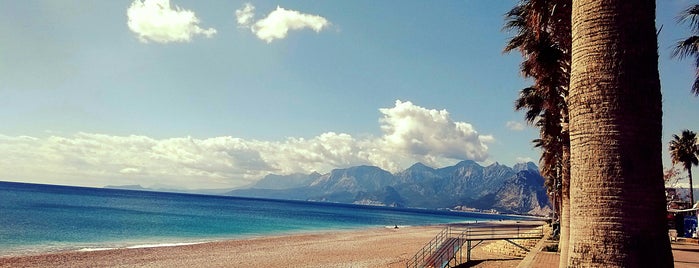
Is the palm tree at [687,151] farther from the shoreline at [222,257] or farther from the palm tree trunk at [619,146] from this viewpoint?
the palm tree trunk at [619,146]

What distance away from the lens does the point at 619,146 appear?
12.6ft

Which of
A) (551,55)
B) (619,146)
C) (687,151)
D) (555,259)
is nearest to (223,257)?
(555,259)

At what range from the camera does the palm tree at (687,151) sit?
106ft

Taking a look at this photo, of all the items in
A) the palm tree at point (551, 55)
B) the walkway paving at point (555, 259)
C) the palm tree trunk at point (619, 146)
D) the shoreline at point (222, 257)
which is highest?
the palm tree at point (551, 55)

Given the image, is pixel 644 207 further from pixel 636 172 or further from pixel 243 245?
pixel 243 245

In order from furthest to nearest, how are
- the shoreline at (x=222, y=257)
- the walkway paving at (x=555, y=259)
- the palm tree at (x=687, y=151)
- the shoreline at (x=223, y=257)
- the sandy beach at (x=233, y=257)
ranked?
the palm tree at (x=687, y=151), the shoreline at (x=222, y=257), the shoreline at (x=223, y=257), the sandy beach at (x=233, y=257), the walkway paving at (x=555, y=259)

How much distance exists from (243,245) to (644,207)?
35.1 meters

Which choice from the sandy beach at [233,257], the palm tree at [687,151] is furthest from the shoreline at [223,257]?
the palm tree at [687,151]

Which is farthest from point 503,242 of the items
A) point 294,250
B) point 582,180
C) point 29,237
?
point 29,237

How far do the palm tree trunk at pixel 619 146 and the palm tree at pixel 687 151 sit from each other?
35.1 metres

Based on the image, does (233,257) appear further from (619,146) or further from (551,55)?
(619,146)

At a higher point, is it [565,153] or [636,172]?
[565,153]

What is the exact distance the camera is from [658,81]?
3.98m

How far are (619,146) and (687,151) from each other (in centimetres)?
3607
